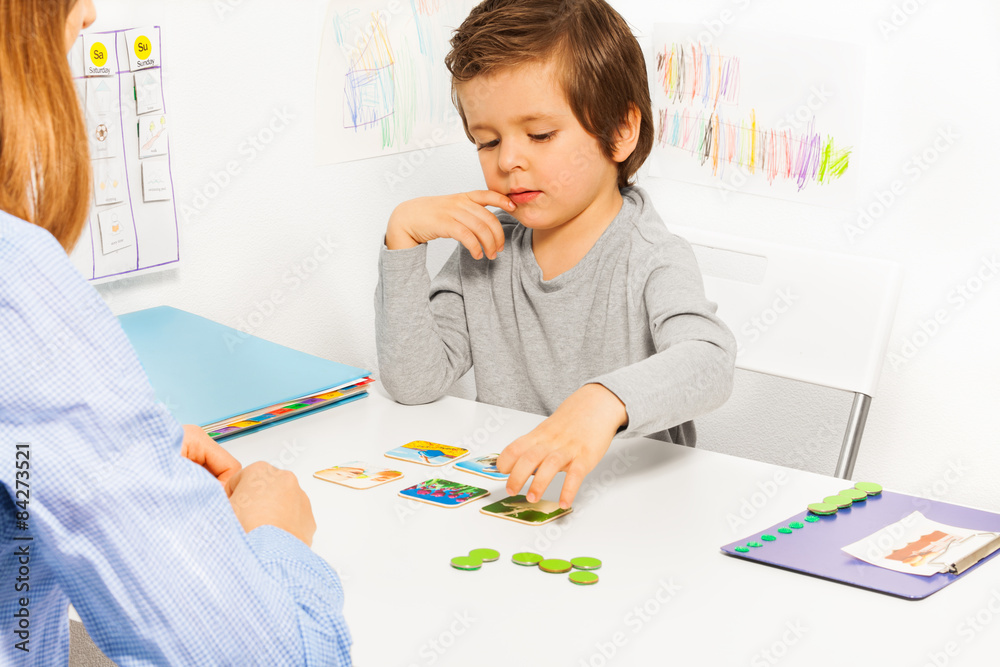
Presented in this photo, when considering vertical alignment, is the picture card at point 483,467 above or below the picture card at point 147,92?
below

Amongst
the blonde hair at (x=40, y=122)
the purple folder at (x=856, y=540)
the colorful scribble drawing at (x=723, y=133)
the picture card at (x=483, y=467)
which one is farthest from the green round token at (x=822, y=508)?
the colorful scribble drawing at (x=723, y=133)

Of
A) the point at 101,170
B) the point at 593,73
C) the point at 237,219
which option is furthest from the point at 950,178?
the point at 101,170

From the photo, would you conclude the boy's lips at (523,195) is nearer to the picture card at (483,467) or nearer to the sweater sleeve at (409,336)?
the sweater sleeve at (409,336)

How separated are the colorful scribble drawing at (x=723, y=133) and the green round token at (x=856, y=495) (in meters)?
0.77

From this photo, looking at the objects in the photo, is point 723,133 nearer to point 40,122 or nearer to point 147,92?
point 147,92

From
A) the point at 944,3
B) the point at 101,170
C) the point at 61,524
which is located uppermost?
the point at 944,3

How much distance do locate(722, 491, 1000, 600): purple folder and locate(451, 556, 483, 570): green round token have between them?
177mm

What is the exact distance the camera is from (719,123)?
4.83 feet

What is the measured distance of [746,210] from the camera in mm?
1470

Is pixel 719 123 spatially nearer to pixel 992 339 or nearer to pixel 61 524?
pixel 992 339

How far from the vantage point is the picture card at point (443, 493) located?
726 mm

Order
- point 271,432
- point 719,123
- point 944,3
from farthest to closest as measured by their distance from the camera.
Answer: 1. point 719,123
2. point 944,3
3. point 271,432

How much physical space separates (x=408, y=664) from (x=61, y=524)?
0.77 ft

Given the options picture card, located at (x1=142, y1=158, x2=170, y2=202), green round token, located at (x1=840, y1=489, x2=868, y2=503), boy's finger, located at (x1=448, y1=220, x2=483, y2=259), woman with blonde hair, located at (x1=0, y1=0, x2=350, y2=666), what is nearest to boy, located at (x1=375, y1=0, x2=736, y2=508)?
boy's finger, located at (x1=448, y1=220, x2=483, y2=259)
